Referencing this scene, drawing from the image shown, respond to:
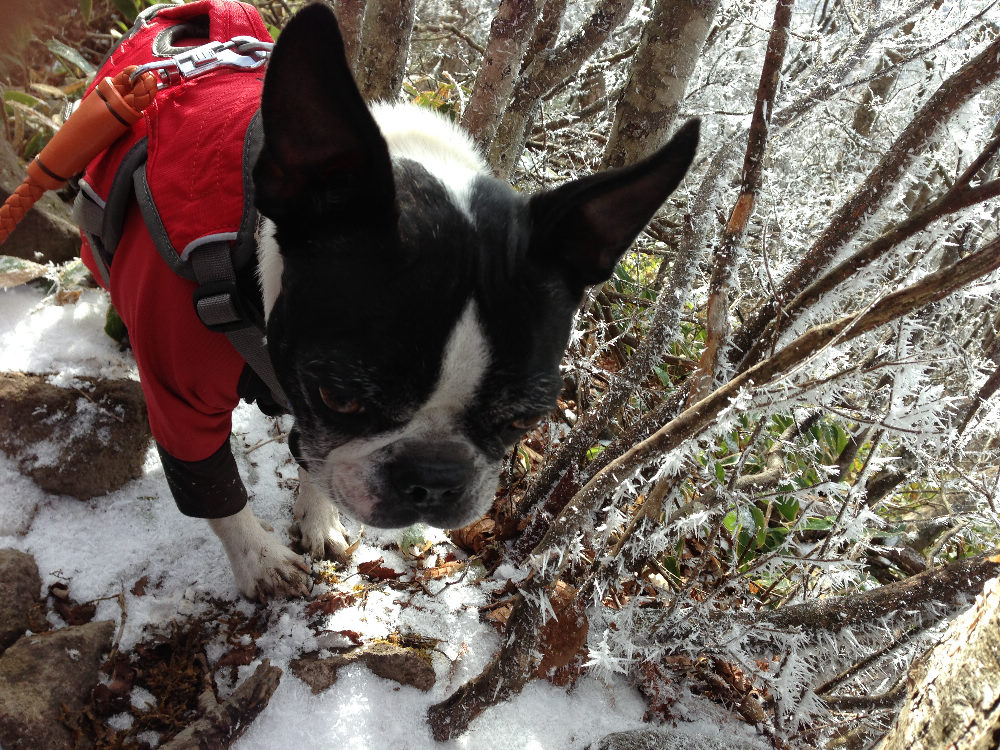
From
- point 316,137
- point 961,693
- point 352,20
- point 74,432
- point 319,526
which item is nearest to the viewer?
point 961,693

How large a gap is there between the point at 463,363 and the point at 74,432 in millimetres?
1929

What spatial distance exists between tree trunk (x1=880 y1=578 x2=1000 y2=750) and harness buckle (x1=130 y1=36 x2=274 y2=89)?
107 inches

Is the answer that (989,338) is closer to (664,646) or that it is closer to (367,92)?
(664,646)

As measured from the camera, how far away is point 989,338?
2.67 m

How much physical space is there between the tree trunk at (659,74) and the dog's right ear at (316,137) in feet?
4.17

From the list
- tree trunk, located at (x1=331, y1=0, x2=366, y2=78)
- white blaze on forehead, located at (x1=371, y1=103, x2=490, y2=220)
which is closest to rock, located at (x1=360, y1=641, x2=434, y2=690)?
white blaze on forehead, located at (x1=371, y1=103, x2=490, y2=220)

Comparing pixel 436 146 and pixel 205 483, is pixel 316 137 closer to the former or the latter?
pixel 436 146

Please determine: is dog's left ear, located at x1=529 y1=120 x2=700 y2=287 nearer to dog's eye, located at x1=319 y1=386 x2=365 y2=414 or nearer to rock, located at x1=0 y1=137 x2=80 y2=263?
dog's eye, located at x1=319 y1=386 x2=365 y2=414

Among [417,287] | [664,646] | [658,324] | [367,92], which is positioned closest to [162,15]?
[367,92]

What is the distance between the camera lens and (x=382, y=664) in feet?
7.70

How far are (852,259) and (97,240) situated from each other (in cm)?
265

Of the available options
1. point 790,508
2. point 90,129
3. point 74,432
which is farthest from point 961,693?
point 74,432

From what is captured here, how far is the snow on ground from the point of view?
7.29 ft

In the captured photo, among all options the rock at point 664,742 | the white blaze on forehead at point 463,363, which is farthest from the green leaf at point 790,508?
the white blaze on forehead at point 463,363
